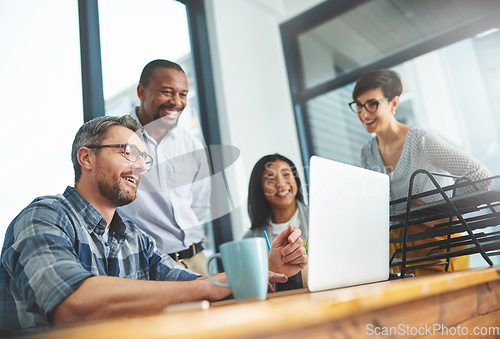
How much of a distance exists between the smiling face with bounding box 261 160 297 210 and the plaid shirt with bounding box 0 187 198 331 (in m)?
0.93

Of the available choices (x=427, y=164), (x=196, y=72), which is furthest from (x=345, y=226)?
(x=196, y=72)

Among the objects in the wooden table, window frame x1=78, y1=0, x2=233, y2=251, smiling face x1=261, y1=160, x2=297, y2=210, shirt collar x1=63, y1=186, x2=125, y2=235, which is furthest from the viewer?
smiling face x1=261, y1=160, x2=297, y2=210

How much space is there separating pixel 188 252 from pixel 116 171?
771 mm

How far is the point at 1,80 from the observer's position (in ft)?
4.92

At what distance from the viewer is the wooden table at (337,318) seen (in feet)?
1.09

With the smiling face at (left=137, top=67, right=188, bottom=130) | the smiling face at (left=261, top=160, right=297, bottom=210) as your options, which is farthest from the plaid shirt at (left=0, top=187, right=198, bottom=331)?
the smiling face at (left=261, top=160, right=297, bottom=210)

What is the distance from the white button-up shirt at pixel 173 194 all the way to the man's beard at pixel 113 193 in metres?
0.47

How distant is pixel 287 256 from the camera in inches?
41.1

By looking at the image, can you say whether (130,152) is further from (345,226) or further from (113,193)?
(345,226)

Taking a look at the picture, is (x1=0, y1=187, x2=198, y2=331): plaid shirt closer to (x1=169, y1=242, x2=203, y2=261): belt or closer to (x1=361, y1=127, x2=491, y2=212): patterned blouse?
(x1=169, y1=242, x2=203, y2=261): belt

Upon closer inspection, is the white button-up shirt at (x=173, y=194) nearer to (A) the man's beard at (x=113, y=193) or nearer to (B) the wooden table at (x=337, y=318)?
(A) the man's beard at (x=113, y=193)

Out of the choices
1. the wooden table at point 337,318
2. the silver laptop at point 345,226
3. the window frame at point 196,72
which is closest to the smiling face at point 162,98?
the window frame at point 196,72

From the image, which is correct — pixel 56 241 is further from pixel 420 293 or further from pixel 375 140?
pixel 375 140

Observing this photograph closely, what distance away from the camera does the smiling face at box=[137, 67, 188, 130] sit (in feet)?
6.46
